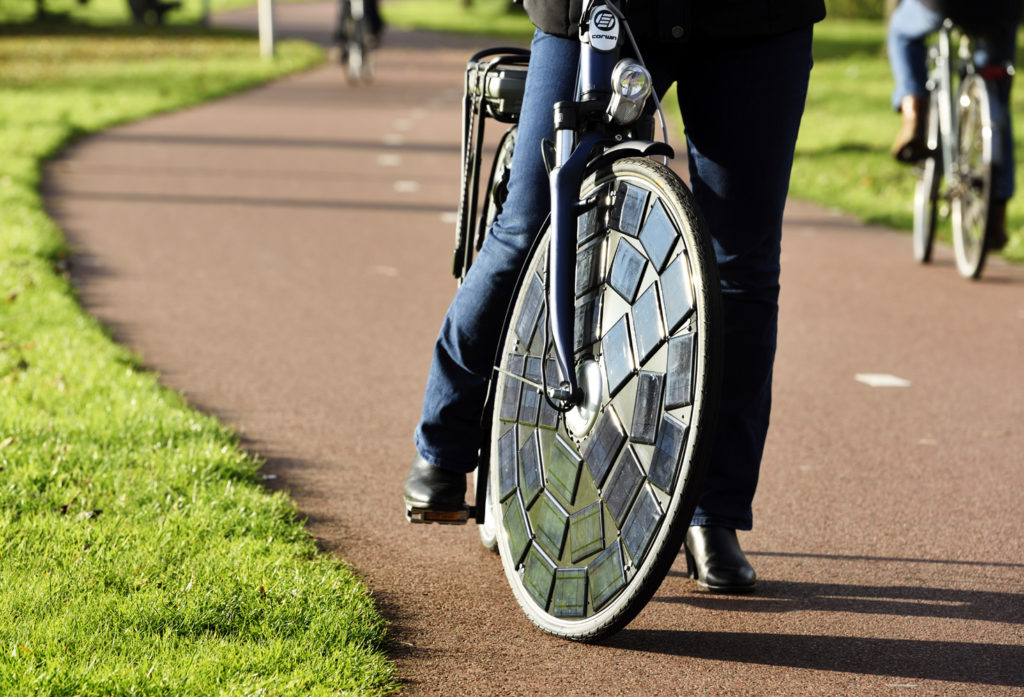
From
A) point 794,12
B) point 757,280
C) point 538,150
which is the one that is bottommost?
point 757,280

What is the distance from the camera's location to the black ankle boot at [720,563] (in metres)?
3.03

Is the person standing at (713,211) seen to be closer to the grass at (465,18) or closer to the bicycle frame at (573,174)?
the bicycle frame at (573,174)

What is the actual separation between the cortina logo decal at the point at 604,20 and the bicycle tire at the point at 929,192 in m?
4.87

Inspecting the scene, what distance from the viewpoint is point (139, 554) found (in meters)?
3.00

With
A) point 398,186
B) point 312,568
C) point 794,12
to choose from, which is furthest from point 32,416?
point 398,186

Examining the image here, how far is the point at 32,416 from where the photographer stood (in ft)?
13.2

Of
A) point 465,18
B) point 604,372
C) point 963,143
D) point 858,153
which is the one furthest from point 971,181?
point 465,18

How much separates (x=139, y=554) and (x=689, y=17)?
1594mm

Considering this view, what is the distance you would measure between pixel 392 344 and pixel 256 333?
57 centimetres

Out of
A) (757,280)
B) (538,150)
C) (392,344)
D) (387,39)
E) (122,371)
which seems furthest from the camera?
(387,39)

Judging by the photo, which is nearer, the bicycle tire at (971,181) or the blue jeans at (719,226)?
the blue jeans at (719,226)

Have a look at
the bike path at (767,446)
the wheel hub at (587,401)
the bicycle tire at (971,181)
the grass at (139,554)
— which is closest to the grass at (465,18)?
the bike path at (767,446)

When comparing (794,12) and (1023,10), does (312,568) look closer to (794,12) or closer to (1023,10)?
(794,12)

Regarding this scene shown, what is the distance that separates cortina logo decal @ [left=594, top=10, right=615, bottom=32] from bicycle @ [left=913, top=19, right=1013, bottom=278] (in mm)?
4418
